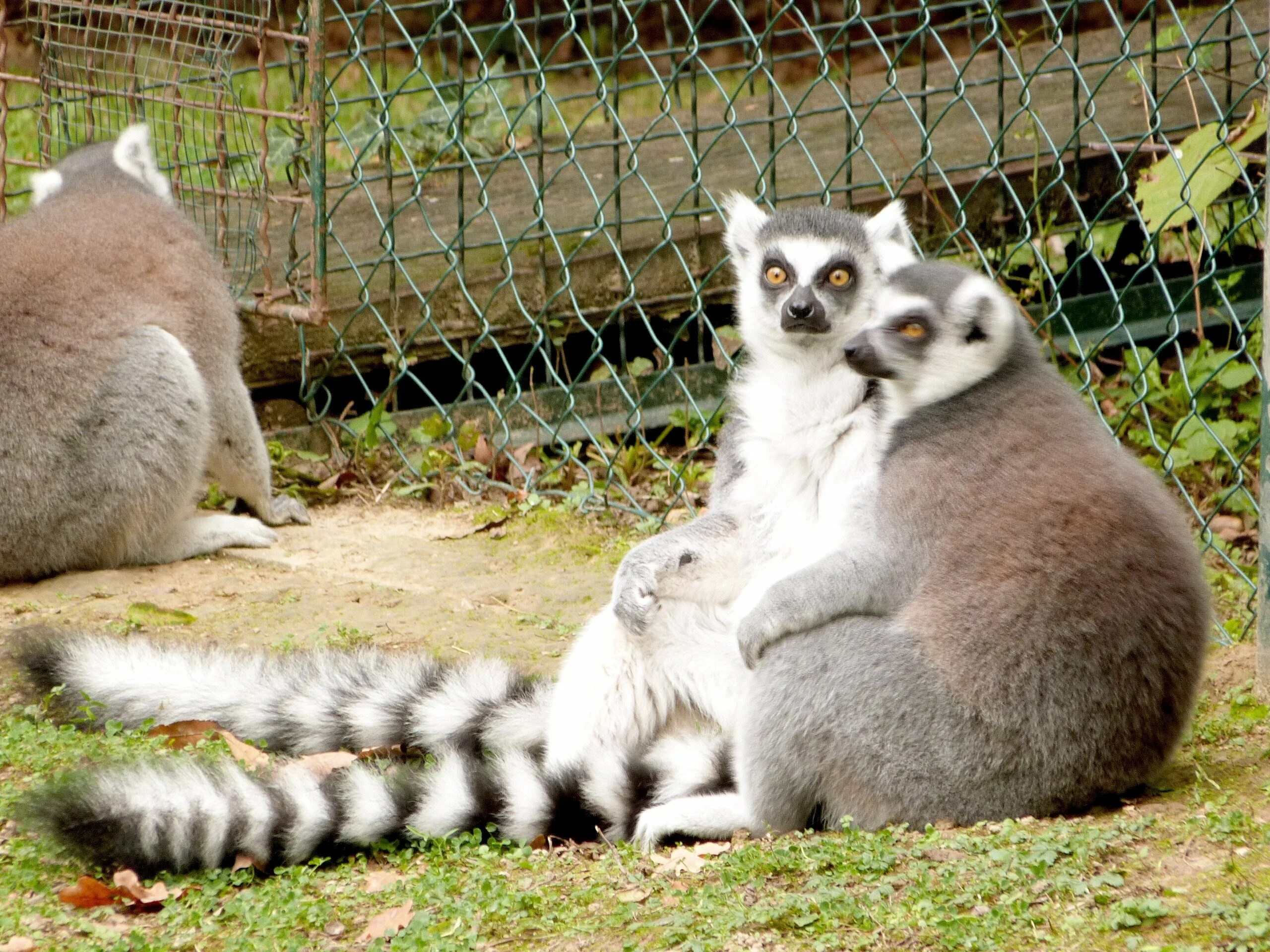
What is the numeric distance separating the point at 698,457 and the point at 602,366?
2.12ft

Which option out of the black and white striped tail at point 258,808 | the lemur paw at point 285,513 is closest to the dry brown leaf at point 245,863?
the black and white striped tail at point 258,808

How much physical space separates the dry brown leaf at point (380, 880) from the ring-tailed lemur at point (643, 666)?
0.70 ft

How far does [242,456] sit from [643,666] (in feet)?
8.73

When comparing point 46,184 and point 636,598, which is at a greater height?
point 46,184

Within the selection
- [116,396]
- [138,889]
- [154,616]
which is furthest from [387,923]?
[116,396]

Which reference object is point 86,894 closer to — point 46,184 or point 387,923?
point 387,923

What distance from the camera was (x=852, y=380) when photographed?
354cm

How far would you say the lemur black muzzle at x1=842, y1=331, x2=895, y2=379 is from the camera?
3.29 metres

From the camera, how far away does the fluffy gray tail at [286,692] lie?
359 centimetres

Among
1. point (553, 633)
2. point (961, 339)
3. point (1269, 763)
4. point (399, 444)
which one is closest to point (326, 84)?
point (399, 444)

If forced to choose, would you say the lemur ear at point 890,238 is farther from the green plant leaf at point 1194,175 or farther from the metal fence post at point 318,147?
the metal fence post at point 318,147

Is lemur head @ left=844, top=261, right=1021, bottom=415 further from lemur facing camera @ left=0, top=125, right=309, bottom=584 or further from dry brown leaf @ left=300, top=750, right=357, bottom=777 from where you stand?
lemur facing camera @ left=0, top=125, right=309, bottom=584

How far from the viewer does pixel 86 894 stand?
110 inches

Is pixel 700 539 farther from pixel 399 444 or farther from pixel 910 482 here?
pixel 399 444
